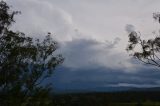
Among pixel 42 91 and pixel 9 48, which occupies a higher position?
pixel 9 48

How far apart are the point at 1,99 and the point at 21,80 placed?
164 inches

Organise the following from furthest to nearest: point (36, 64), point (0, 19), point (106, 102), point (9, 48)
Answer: point (106, 102)
point (36, 64)
point (9, 48)
point (0, 19)

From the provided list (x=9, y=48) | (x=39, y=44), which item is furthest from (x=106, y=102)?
Answer: (x=9, y=48)

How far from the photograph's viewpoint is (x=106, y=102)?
14038 centimetres

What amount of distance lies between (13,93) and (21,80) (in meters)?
2.43

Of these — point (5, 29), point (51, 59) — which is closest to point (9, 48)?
point (5, 29)

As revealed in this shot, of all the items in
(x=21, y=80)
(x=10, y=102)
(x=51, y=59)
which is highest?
(x=51, y=59)

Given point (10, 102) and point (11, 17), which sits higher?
point (11, 17)

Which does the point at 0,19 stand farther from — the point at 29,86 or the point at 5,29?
the point at 29,86

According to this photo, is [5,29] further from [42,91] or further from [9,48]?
[42,91]

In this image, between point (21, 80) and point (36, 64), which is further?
point (36, 64)

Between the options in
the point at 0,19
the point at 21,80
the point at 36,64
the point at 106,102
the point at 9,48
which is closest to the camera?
the point at 0,19

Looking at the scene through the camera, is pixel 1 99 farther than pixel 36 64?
No

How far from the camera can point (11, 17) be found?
1550 inches
